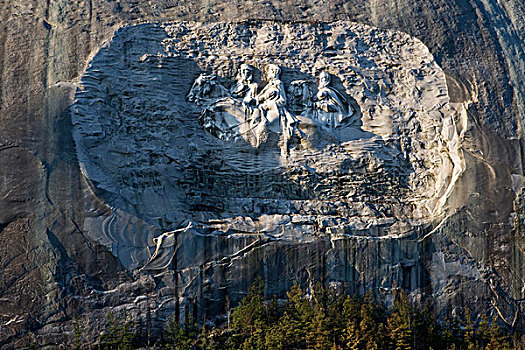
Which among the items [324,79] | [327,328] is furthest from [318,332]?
[324,79]

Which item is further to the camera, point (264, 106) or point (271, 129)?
point (264, 106)

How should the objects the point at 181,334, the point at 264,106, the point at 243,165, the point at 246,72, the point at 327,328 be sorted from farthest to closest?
1. the point at 246,72
2. the point at 264,106
3. the point at 243,165
4. the point at 327,328
5. the point at 181,334

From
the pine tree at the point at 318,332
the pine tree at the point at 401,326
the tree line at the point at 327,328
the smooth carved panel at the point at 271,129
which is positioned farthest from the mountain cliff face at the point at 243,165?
the pine tree at the point at 318,332

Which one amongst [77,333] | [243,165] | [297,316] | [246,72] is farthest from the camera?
[246,72]

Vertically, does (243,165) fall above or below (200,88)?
below

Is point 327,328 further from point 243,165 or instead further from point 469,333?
point 243,165

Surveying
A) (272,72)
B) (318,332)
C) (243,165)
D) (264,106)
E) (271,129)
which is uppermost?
(272,72)

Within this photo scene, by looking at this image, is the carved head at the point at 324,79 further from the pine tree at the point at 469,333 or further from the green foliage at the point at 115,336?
the green foliage at the point at 115,336
